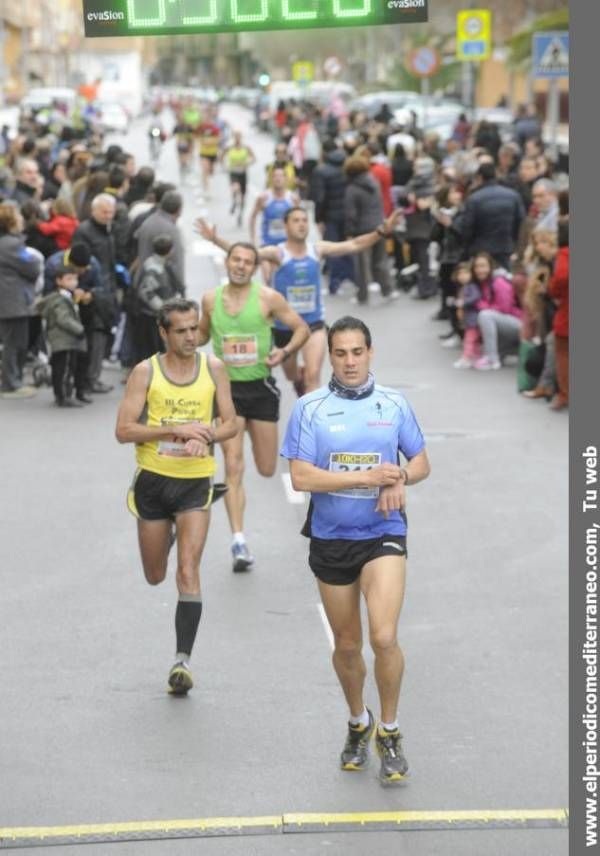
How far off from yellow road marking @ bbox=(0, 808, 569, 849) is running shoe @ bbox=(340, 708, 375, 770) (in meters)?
0.54

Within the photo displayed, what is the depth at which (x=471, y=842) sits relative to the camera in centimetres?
706

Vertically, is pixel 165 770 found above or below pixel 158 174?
above

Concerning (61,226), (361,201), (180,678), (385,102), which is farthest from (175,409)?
(385,102)

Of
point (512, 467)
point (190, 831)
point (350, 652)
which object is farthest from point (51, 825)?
point (512, 467)

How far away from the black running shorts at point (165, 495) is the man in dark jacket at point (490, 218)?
36.9 ft

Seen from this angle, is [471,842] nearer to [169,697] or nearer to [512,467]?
[169,697]

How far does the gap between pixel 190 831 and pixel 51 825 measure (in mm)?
544

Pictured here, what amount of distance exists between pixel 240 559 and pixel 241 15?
4.14 meters

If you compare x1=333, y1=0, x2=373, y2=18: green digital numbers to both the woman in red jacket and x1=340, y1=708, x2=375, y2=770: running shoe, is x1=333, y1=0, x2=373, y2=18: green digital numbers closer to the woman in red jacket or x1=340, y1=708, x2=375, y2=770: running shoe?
x1=340, y1=708, x2=375, y2=770: running shoe

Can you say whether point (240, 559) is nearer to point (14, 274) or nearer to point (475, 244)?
point (14, 274)

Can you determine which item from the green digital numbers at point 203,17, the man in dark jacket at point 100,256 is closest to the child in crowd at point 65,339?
the man in dark jacket at point 100,256

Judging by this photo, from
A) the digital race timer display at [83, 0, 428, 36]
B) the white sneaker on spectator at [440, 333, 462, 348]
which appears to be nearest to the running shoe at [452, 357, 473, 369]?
the white sneaker on spectator at [440, 333, 462, 348]

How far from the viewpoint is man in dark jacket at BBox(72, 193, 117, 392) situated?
1725 cm
